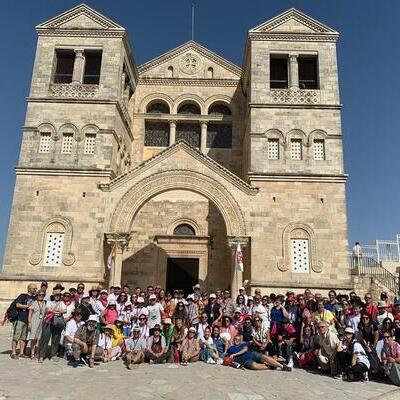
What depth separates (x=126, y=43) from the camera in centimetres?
2273

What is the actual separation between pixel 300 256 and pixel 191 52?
14.2 metres

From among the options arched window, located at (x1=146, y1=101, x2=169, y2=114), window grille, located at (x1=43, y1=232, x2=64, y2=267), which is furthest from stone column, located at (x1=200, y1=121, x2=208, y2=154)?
window grille, located at (x1=43, y1=232, x2=64, y2=267)

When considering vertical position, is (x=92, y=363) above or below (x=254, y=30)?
below

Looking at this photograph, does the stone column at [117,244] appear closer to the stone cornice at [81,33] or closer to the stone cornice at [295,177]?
the stone cornice at [295,177]

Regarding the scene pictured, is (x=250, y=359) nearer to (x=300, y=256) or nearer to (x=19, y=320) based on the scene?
(x=19, y=320)

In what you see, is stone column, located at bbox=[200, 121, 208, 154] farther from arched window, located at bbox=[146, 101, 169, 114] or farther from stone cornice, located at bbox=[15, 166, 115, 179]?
stone cornice, located at bbox=[15, 166, 115, 179]

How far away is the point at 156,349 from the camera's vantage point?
10594 millimetres

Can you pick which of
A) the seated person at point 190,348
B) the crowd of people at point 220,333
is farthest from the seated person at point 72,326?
the seated person at point 190,348

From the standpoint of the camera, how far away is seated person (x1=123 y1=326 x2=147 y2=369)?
33.1 feet

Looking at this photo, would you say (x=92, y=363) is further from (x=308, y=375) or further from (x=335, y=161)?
(x=335, y=161)

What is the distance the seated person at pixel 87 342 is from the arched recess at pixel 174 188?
8.93 metres

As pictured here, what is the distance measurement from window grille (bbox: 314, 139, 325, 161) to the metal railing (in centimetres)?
509

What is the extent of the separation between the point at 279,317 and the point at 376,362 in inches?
97.2

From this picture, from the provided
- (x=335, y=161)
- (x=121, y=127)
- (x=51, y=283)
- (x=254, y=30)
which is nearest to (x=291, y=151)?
(x=335, y=161)
